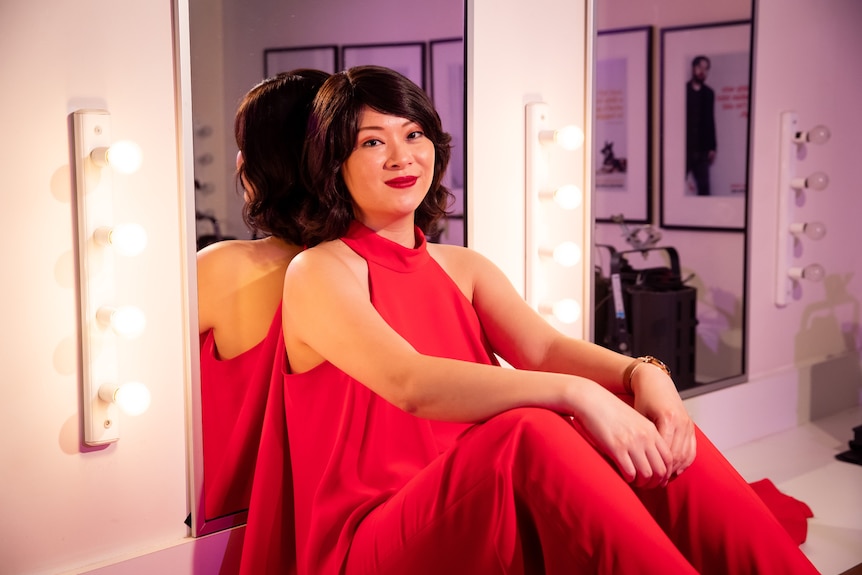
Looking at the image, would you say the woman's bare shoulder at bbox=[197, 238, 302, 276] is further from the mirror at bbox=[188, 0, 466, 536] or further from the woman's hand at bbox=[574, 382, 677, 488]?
the woman's hand at bbox=[574, 382, 677, 488]

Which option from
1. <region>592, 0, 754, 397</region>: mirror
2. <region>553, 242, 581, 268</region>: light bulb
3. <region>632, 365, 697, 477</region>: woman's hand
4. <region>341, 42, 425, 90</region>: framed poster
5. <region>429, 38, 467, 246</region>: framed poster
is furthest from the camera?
<region>592, 0, 754, 397</region>: mirror

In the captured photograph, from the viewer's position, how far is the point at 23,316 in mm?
1205

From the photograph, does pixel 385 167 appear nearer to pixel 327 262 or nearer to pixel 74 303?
pixel 327 262

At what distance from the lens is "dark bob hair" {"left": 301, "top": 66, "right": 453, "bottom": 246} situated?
132cm

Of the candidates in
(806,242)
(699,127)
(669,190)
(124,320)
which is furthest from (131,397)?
(806,242)

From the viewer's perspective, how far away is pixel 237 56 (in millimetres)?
1351

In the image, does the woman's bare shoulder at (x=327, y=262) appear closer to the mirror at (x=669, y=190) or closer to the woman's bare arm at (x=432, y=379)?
the woman's bare arm at (x=432, y=379)

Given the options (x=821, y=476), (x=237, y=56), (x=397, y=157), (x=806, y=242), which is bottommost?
(x=821, y=476)

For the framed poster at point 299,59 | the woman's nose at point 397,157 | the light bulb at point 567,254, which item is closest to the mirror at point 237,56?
the framed poster at point 299,59

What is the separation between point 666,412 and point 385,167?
0.51 meters

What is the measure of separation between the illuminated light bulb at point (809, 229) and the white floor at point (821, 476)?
1.75 ft

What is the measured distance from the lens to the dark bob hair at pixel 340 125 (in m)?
1.32

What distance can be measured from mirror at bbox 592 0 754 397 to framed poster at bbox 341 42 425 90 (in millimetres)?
769

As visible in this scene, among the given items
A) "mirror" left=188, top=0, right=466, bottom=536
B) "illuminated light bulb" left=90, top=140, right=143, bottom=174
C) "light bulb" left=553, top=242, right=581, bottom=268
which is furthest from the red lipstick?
"light bulb" left=553, top=242, right=581, bottom=268
